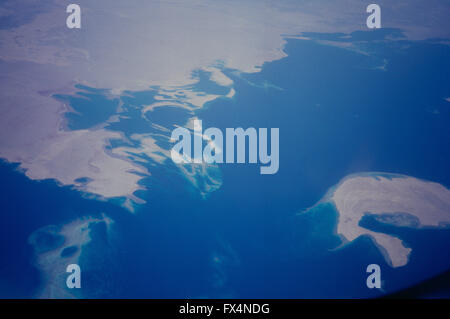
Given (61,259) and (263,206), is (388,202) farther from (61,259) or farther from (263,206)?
(61,259)

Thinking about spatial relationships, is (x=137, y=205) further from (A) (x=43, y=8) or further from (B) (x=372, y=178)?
(A) (x=43, y=8)

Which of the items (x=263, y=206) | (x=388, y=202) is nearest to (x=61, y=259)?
(x=263, y=206)

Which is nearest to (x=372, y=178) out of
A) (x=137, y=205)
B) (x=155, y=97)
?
(x=137, y=205)

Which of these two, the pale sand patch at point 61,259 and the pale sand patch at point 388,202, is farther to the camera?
the pale sand patch at point 388,202

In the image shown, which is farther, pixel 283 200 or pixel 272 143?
pixel 272 143

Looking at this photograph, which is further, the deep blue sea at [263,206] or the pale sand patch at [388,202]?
the pale sand patch at [388,202]

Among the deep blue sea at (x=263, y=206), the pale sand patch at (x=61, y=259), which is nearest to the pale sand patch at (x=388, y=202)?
the deep blue sea at (x=263, y=206)

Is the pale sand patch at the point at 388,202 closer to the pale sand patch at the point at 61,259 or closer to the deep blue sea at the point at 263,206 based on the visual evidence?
the deep blue sea at the point at 263,206

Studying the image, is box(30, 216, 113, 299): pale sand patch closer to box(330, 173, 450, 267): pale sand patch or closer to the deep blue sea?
the deep blue sea

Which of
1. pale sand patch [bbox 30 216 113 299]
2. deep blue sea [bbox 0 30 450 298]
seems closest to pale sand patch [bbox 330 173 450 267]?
deep blue sea [bbox 0 30 450 298]
